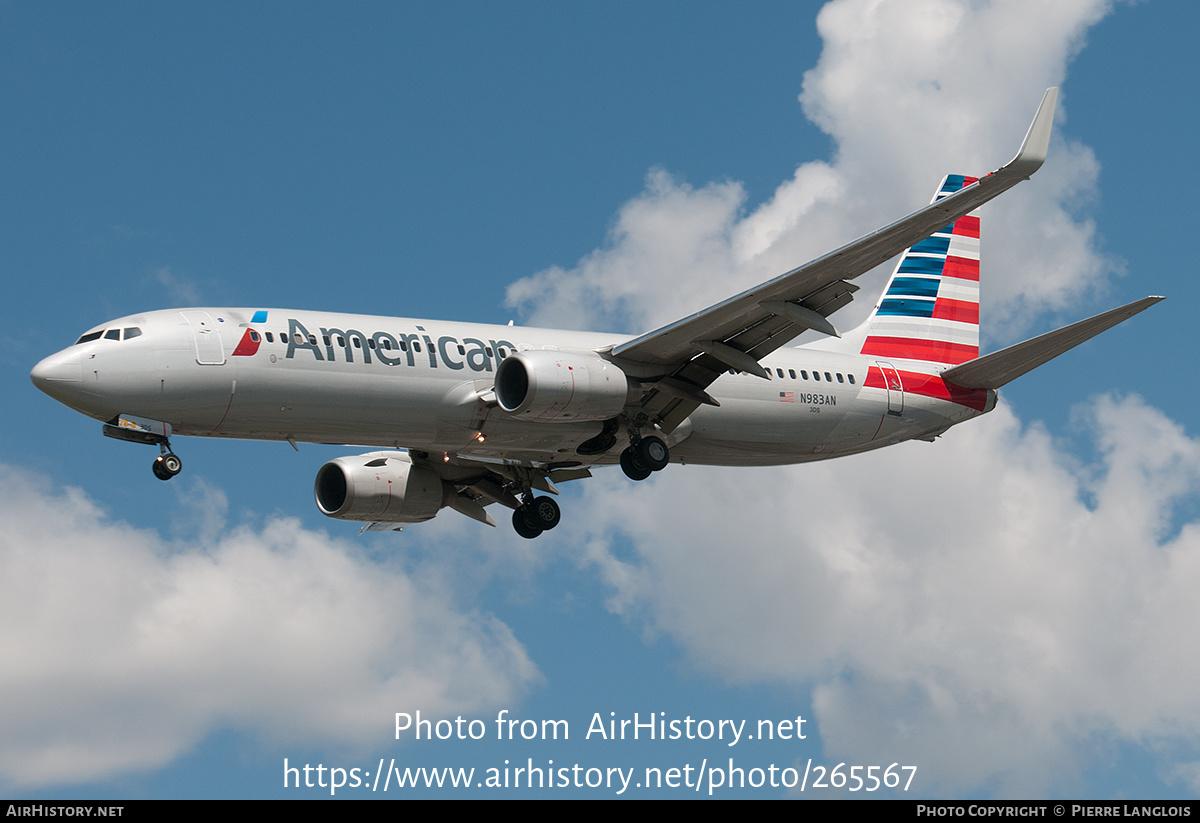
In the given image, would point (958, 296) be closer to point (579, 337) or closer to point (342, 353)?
point (579, 337)

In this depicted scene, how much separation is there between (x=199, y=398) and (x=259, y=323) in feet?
7.06

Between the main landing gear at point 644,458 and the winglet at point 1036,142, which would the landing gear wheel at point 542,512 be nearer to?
the main landing gear at point 644,458

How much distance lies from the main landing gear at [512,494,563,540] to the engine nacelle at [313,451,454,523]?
7.53 ft

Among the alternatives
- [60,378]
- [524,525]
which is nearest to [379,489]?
[524,525]

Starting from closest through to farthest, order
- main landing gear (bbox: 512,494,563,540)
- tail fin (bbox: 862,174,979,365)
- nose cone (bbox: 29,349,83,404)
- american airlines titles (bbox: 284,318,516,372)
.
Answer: nose cone (bbox: 29,349,83,404) → american airlines titles (bbox: 284,318,516,372) → main landing gear (bbox: 512,494,563,540) → tail fin (bbox: 862,174,979,365)

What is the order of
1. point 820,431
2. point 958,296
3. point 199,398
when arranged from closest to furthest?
point 199,398, point 820,431, point 958,296

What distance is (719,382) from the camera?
35.5 metres

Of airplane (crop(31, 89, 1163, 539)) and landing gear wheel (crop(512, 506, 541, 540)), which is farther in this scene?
landing gear wheel (crop(512, 506, 541, 540))

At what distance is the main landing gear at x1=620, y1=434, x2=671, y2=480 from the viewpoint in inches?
1332

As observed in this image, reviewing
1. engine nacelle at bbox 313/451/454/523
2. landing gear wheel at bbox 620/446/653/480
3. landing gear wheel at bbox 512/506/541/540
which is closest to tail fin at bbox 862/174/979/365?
landing gear wheel at bbox 620/446/653/480

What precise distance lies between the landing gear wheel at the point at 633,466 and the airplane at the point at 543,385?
5 cm

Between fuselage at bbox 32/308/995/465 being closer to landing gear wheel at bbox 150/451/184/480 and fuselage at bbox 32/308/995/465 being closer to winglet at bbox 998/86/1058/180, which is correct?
landing gear wheel at bbox 150/451/184/480

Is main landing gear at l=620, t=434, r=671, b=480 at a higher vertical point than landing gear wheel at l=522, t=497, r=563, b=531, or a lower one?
lower
